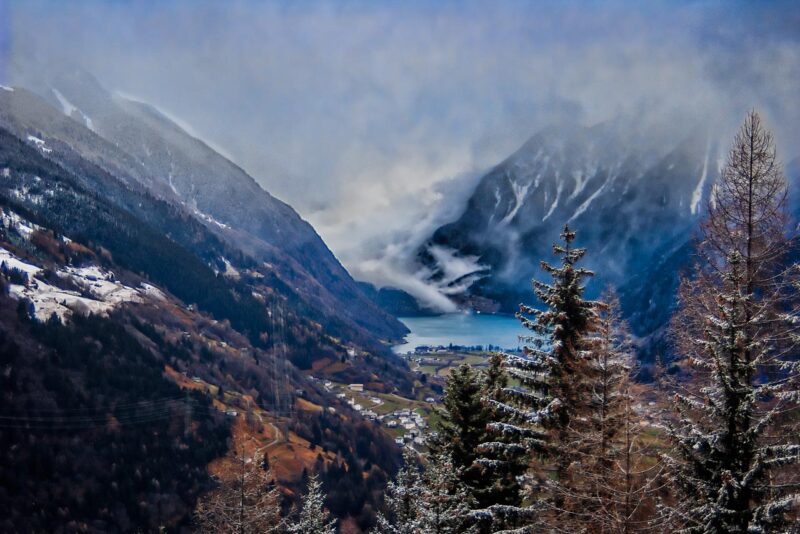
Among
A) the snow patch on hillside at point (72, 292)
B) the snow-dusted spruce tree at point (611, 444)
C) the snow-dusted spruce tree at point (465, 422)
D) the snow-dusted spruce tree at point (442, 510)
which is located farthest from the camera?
the snow patch on hillside at point (72, 292)

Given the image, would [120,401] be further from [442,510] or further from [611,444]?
[611,444]

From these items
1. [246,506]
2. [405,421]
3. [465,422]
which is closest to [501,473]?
[465,422]

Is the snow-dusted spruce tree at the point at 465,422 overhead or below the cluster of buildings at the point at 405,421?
below

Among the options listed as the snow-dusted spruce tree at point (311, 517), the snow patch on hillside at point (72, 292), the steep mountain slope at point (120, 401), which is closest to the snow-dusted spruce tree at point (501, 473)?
the snow-dusted spruce tree at point (311, 517)

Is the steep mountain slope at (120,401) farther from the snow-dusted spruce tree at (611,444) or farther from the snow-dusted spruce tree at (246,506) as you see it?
the snow-dusted spruce tree at (611,444)

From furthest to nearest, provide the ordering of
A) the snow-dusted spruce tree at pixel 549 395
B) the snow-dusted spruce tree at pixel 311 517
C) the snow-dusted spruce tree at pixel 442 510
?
1. the snow-dusted spruce tree at pixel 311 517
2. the snow-dusted spruce tree at pixel 549 395
3. the snow-dusted spruce tree at pixel 442 510

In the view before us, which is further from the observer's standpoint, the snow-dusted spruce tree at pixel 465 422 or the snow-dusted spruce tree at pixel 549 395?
the snow-dusted spruce tree at pixel 465 422

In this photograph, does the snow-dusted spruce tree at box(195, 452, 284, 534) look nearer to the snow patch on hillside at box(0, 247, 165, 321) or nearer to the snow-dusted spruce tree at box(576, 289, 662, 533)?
the snow-dusted spruce tree at box(576, 289, 662, 533)
